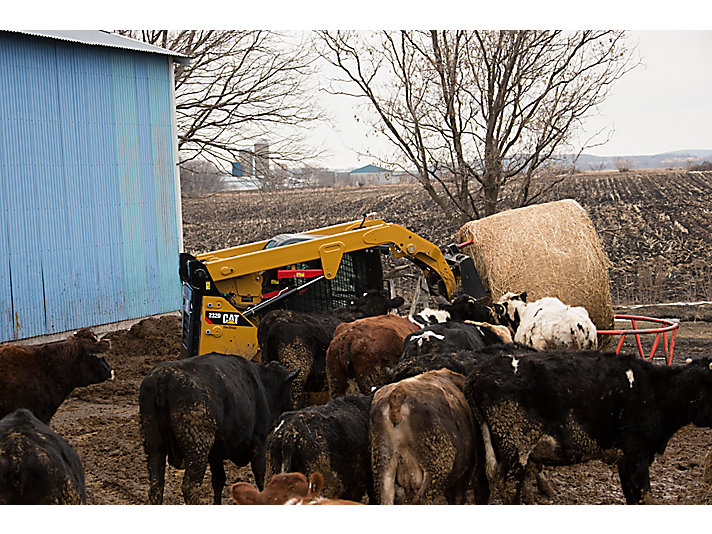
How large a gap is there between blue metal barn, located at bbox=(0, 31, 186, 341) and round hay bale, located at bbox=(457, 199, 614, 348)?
6.40 metres

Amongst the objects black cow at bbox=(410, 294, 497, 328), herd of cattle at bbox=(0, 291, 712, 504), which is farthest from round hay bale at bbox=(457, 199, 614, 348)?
herd of cattle at bbox=(0, 291, 712, 504)

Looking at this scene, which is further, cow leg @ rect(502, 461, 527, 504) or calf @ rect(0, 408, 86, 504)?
cow leg @ rect(502, 461, 527, 504)

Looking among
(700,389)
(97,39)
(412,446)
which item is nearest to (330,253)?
(412,446)

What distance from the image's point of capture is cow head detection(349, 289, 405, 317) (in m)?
10.2

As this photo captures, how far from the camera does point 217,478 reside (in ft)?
22.3

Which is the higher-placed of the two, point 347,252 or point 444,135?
point 444,135

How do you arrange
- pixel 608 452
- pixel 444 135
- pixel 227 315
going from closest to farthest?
pixel 608 452 → pixel 227 315 → pixel 444 135

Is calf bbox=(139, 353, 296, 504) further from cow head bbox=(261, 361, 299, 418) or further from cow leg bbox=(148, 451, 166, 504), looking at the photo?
cow head bbox=(261, 361, 299, 418)

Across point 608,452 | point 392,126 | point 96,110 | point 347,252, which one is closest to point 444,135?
point 392,126

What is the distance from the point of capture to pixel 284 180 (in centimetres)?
2231

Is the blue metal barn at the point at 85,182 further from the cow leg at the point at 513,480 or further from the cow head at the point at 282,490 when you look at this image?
the cow head at the point at 282,490

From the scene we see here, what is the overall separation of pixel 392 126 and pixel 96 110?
18.1ft

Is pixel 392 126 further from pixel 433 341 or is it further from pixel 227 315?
pixel 433 341

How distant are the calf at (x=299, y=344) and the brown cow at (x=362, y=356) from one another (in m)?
0.71
